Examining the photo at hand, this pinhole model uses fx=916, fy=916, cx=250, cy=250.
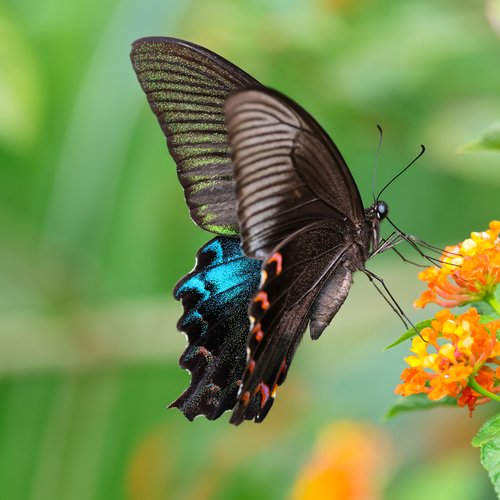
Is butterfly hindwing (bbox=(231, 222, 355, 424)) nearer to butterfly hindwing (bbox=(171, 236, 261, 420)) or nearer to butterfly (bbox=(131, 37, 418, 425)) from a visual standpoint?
butterfly (bbox=(131, 37, 418, 425))

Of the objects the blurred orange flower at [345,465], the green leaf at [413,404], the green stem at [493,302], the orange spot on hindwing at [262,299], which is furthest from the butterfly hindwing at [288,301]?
the blurred orange flower at [345,465]

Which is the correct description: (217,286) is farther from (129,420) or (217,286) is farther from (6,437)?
(6,437)

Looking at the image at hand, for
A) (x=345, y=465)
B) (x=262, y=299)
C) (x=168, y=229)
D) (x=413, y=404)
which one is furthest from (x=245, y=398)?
(x=168, y=229)

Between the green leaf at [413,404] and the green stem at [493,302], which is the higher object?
the green stem at [493,302]

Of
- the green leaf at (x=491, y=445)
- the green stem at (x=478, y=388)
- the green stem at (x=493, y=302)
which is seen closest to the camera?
the green leaf at (x=491, y=445)

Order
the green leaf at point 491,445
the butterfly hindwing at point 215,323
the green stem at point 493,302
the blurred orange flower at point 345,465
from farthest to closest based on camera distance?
1. the blurred orange flower at point 345,465
2. the butterfly hindwing at point 215,323
3. the green stem at point 493,302
4. the green leaf at point 491,445

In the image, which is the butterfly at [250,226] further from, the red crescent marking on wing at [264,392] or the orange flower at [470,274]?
the orange flower at [470,274]

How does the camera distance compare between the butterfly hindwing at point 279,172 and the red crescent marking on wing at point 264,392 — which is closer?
the butterfly hindwing at point 279,172
